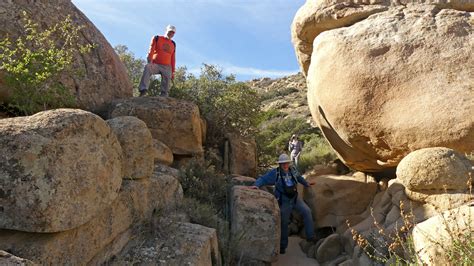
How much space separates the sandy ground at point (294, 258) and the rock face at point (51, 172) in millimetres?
3246

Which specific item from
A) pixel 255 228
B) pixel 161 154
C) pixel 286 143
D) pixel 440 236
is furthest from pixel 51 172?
pixel 286 143

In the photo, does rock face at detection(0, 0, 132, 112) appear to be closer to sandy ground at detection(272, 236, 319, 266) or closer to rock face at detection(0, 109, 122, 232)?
rock face at detection(0, 109, 122, 232)

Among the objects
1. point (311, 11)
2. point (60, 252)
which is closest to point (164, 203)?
point (60, 252)

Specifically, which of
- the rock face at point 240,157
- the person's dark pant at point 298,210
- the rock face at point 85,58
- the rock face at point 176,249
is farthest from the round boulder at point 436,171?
the rock face at point 85,58

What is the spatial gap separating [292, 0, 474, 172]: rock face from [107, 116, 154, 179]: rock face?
3268 millimetres

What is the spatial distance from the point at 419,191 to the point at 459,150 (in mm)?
892

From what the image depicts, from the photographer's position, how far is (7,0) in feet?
21.0

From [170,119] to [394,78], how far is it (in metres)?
3.61

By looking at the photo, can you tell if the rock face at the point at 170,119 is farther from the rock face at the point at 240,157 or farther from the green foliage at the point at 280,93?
the green foliage at the point at 280,93

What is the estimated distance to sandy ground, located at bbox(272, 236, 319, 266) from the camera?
6004mm

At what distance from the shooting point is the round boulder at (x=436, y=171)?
5.14 m

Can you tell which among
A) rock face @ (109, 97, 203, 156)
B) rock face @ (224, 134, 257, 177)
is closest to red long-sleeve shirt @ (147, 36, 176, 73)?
rock face @ (109, 97, 203, 156)

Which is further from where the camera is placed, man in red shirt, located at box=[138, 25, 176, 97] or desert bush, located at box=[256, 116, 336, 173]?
desert bush, located at box=[256, 116, 336, 173]

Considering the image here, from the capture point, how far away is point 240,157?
347 inches
